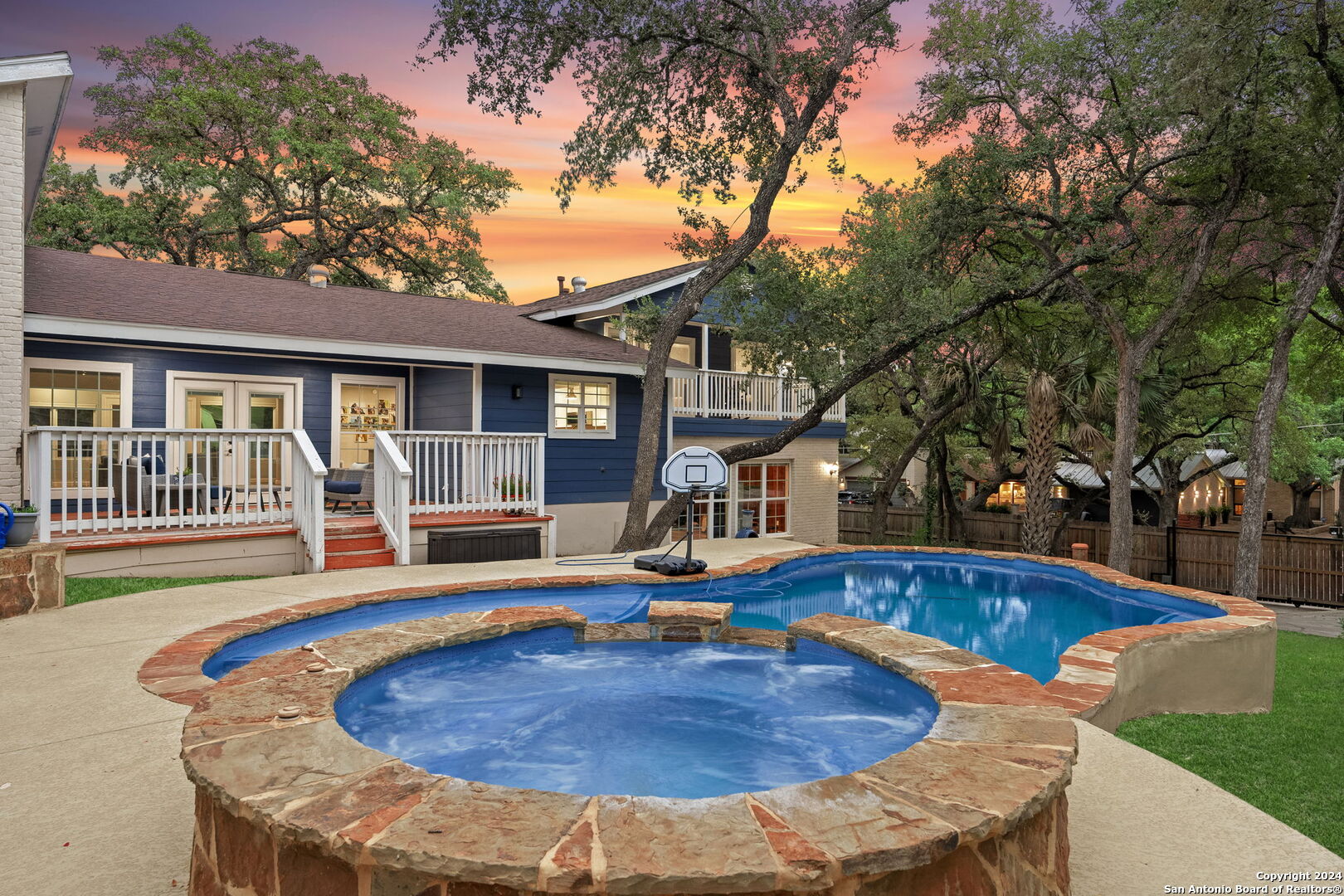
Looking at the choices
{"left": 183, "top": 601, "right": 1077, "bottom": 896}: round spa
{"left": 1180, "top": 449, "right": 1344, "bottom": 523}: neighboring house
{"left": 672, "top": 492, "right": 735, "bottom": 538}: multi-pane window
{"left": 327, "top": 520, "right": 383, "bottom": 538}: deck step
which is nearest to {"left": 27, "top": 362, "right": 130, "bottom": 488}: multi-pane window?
{"left": 327, "top": 520, "right": 383, "bottom": 538}: deck step

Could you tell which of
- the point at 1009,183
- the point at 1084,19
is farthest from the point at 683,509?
the point at 1084,19

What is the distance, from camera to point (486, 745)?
4.54 m

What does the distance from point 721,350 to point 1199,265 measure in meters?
9.69

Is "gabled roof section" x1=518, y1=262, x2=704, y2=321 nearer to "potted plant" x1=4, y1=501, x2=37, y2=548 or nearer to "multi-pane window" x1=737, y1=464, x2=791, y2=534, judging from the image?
"multi-pane window" x1=737, y1=464, x2=791, y2=534

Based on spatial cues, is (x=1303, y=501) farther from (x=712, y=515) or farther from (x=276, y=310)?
(x=276, y=310)

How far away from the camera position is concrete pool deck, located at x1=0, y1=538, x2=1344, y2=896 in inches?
100

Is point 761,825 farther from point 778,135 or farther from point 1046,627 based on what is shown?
point 778,135

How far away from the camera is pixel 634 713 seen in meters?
4.97

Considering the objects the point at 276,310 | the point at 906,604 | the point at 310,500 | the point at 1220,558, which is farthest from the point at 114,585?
the point at 1220,558

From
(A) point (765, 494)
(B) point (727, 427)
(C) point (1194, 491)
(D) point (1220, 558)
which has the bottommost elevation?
(D) point (1220, 558)

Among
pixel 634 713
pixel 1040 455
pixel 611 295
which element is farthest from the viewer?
pixel 1040 455

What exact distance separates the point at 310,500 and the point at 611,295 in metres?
8.49

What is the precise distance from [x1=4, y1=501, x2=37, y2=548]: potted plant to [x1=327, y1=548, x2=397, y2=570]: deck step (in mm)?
3128

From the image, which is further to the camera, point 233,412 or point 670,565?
point 233,412
